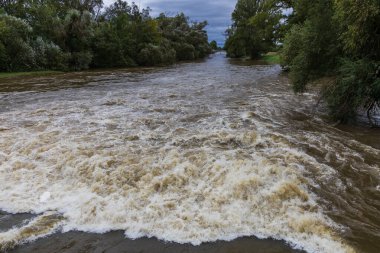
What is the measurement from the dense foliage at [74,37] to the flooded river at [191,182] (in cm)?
1950

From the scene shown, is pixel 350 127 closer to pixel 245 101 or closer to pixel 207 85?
pixel 245 101

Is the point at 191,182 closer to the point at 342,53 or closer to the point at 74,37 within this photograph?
the point at 342,53

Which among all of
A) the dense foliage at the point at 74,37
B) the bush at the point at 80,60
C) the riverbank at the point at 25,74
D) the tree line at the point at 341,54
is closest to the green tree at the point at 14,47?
the dense foliage at the point at 74,37

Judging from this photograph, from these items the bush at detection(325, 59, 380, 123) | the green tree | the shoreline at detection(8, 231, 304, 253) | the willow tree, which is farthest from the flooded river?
the willow tree

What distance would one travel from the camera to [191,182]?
6.80 meters

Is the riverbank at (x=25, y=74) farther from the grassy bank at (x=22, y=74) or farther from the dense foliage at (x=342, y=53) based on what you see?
the dense foliage at (x=342, y=53)

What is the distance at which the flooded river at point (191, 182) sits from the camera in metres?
5.10

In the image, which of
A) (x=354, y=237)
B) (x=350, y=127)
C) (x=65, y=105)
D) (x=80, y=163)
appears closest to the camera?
(x=354, y=237)

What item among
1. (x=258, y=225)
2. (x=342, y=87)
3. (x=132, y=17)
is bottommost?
(x=258, y=225)

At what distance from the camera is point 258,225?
17.5 ft

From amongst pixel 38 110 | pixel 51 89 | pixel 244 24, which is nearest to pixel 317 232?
pixel 38 110

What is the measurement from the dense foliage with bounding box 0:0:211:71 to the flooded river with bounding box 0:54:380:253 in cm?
1950

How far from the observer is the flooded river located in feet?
16.7

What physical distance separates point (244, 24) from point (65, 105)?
158 ft
